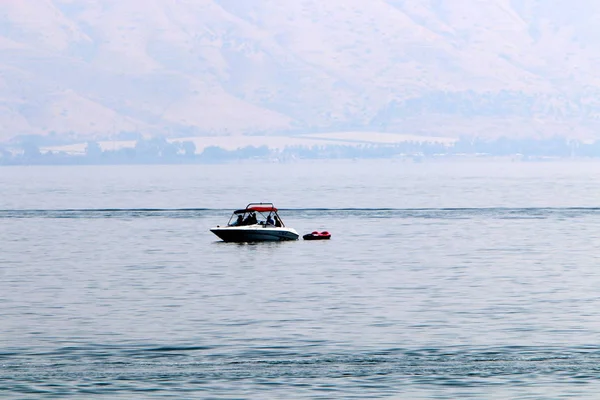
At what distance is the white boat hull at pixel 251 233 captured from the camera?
129125 mm

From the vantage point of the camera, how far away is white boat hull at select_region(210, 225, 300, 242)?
129125 mm

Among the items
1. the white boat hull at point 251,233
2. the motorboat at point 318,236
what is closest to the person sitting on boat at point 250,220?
the white boat hull at point 251,233

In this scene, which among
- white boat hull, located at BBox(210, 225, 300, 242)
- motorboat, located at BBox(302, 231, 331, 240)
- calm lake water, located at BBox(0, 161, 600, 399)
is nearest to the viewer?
calm lake water, located at BBox(0, 161, 600, 399)

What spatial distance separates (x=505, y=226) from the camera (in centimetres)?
15225

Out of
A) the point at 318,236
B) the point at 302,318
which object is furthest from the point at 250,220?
the point at 302,318

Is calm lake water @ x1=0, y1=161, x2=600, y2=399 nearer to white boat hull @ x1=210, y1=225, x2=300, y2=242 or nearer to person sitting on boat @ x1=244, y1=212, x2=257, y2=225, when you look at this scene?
white boat hull @ x1=210, y1=225, x2=300, y2=242

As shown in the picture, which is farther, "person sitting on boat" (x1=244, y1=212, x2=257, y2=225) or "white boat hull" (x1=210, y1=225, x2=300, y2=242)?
"person sitting on boat" (x1=244, y1=212, x2=257, y2=225)

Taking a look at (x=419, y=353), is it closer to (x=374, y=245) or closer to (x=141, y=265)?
(x=141, y=265)

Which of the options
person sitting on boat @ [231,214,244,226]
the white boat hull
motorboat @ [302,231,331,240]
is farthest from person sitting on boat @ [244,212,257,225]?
motorboat @ [302,231,331,240]

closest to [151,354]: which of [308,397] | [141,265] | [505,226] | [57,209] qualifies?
[308,397]

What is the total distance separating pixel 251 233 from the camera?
129 metres

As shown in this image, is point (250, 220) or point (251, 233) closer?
point (251, 233)

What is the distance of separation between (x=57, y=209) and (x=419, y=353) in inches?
5853

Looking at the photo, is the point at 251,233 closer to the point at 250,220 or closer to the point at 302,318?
the point at 250,220
